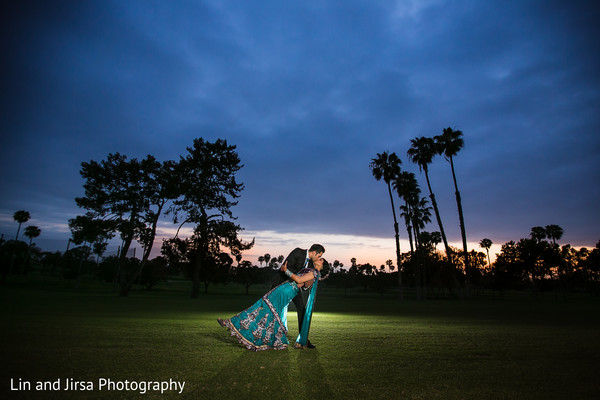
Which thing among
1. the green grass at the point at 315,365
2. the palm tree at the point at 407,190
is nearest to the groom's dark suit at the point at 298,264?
the green grass at the point at 315,365

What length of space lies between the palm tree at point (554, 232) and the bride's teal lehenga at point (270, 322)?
10058cm

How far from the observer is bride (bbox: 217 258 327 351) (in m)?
6.73

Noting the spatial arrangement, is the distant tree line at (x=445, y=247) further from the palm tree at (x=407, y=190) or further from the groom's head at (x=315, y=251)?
the groom's head at (x=315, y=251)

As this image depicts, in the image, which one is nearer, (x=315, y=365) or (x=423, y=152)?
(x=315, y=365)

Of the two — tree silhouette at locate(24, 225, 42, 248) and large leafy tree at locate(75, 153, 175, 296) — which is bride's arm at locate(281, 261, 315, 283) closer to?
large leafy tree at locate(75, 153, 175, 296)

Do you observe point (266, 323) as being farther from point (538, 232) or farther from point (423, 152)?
point (538, 232)

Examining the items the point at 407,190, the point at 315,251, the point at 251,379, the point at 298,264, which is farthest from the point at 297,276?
the point at 407,190

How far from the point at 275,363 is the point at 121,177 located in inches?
1401

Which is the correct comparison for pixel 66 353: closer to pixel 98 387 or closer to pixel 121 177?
pixel 98 387

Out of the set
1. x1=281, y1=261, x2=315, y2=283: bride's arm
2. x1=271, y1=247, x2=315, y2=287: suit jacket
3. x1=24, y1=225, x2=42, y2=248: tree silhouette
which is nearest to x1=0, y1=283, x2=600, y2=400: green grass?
x1=281, y1=261, x2=315, y2=283: bride's arm

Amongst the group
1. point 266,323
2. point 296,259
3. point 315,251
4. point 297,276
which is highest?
point 315,251

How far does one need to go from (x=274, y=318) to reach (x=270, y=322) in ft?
0.38

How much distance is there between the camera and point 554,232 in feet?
275

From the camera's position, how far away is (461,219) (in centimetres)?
4094
